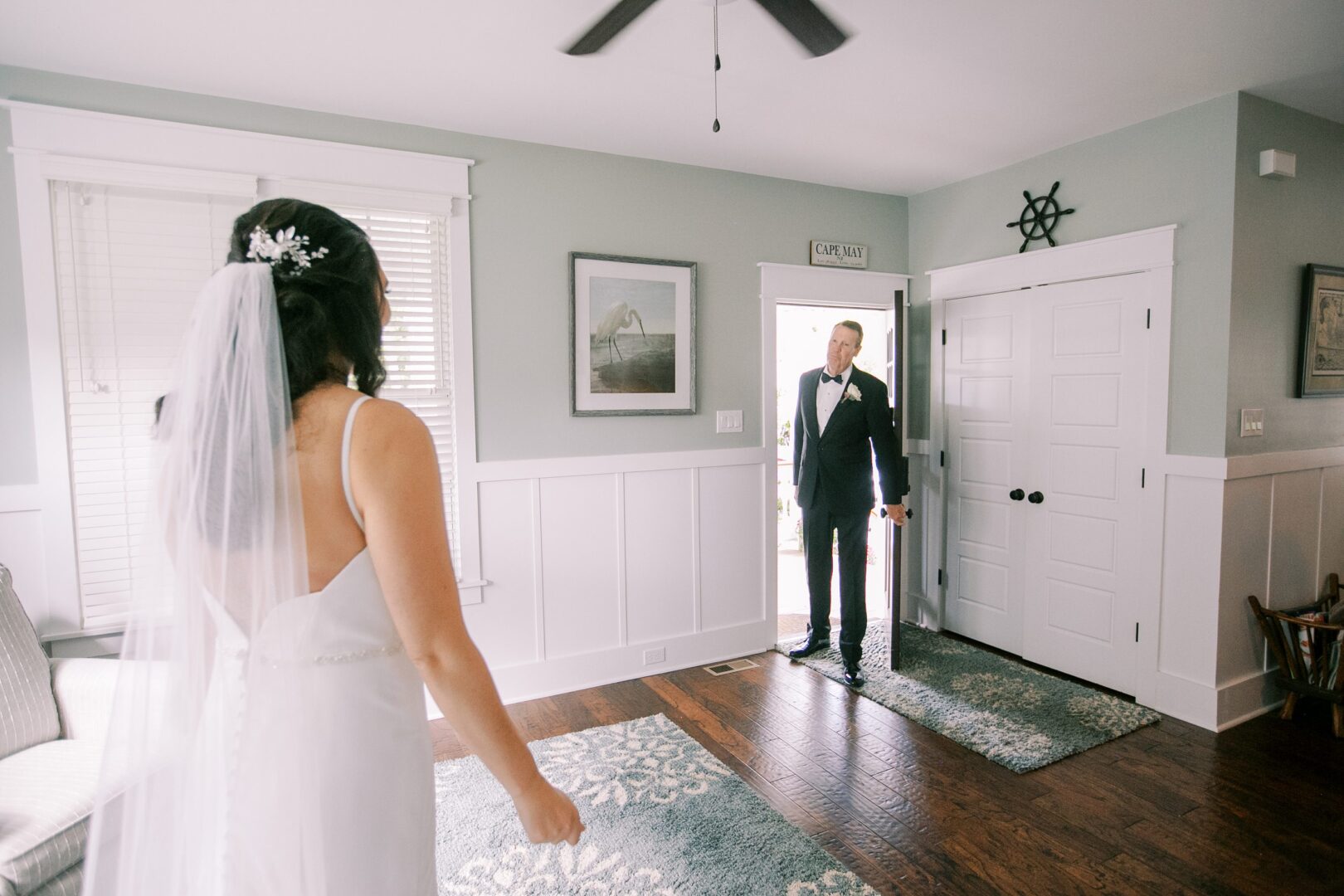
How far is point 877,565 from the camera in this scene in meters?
6.09

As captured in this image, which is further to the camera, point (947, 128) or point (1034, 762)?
point (947, 128)

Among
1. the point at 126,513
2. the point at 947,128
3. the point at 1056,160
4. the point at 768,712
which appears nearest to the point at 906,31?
the point at 947,128

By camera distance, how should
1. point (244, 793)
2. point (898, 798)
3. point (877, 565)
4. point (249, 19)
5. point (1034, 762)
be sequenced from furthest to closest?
point (877, 565) < point (1034, 762) < point (898, 798) < point (249, 19) < point (244, 793)

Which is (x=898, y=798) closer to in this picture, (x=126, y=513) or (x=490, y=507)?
(x=490, y=507)

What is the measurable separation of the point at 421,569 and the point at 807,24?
5.52 ft

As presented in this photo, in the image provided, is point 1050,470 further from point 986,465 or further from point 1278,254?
point 1278,254

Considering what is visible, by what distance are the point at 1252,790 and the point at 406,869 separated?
115 inches

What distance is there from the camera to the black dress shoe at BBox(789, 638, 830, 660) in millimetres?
3887

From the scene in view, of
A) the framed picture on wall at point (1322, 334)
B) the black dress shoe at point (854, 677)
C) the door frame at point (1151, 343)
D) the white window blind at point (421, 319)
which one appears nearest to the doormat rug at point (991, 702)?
the black dress shoe at point (854, 677)

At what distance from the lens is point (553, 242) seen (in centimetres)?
342

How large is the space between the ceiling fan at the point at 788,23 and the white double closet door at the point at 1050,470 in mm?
2157

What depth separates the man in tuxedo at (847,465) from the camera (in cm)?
358

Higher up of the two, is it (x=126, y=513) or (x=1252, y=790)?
(x=126, y=513)

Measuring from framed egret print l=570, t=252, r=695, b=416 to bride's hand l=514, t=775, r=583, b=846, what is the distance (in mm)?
2556
